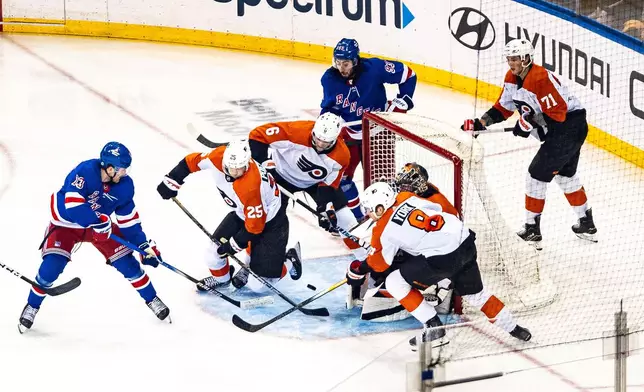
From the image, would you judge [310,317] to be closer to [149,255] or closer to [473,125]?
[149,255]

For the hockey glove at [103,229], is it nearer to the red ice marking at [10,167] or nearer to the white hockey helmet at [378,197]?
the white hockey helmet at [378,197]

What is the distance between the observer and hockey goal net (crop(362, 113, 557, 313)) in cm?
620

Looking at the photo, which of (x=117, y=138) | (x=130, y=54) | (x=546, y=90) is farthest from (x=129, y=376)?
(x=130, y=54)

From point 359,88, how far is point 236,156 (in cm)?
133

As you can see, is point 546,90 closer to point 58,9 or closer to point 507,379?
point 507,379

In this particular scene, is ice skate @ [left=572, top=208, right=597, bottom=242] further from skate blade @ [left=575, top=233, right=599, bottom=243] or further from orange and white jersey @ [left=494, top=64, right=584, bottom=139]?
orange and white jersey @ [left=494, top=64, right=584, bottom=139]

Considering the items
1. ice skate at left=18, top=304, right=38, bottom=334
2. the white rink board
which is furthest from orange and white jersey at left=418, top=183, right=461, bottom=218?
the white rink board

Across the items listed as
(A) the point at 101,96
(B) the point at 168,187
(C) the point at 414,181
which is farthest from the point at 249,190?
(A) the point at 101,96

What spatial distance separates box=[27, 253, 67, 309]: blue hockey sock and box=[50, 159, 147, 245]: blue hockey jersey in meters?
0.16

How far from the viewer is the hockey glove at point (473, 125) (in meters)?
6.82

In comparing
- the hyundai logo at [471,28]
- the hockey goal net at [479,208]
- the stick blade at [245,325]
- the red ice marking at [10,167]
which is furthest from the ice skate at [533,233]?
the red ice marking at [10,167]

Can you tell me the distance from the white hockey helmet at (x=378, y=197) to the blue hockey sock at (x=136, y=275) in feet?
3.71

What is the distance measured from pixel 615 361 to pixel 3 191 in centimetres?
436

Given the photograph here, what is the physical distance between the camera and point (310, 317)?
620 cm
